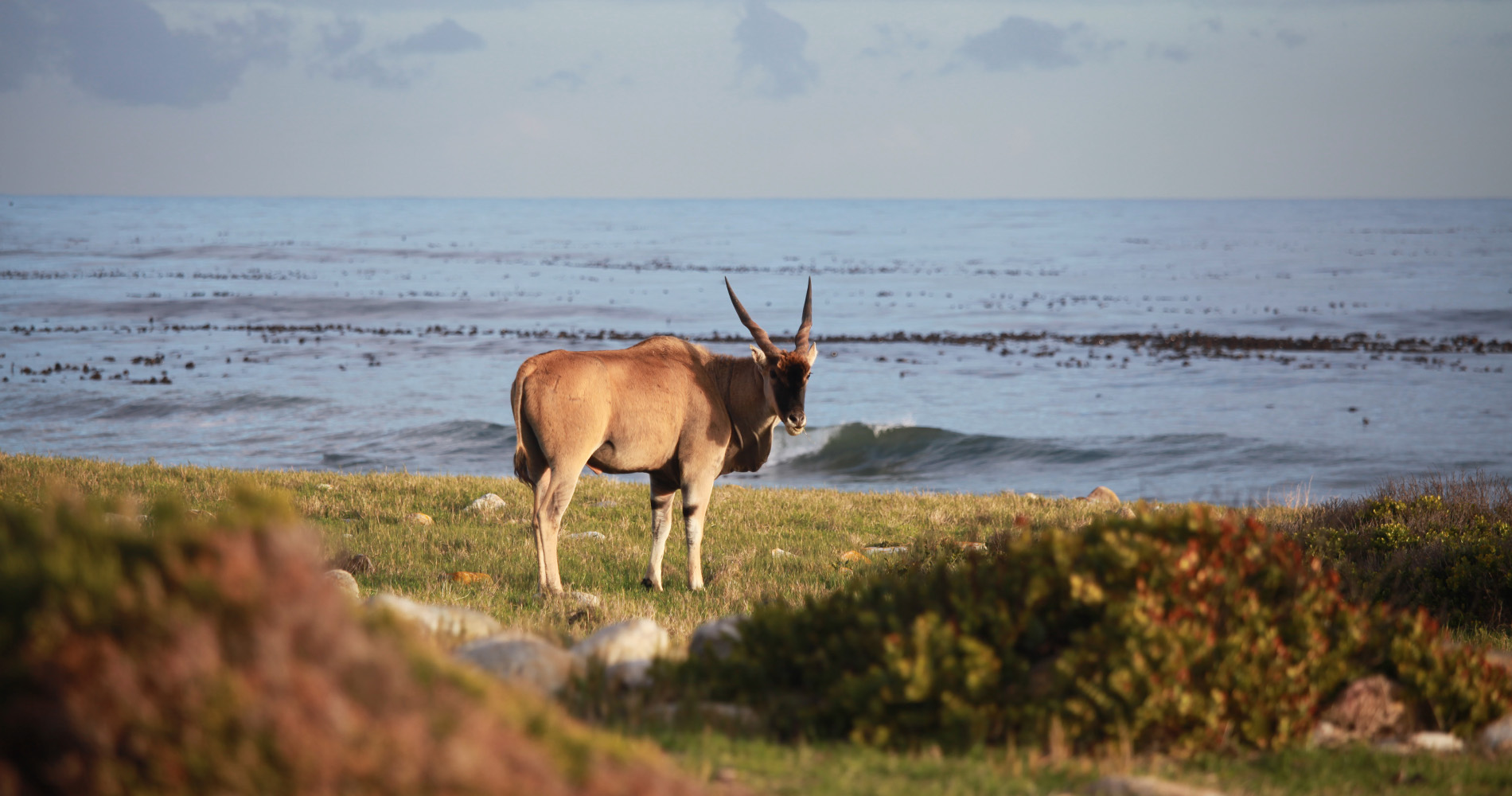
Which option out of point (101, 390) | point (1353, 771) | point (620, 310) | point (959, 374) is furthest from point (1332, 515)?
point (620, 310)

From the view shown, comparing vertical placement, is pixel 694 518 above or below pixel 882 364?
below

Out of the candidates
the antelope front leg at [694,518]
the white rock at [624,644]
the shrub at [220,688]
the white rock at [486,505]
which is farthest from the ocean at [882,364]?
the shrub at [220,688]

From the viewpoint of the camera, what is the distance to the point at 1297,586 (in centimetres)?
709

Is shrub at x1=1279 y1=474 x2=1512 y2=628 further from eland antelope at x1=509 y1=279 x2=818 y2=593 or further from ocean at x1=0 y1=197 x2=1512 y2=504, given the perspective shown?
ocean at x1=0 y1=197 x2=1512 y2=504

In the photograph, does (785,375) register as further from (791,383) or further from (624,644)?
(624,644)

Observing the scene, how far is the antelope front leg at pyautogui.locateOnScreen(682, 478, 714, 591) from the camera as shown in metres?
12.5

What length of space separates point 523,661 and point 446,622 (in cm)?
99

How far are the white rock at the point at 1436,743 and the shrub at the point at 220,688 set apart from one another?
15.7ft

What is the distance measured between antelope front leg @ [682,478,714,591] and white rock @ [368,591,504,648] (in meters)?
4.71

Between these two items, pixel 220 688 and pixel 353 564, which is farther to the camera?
pixel 353 564

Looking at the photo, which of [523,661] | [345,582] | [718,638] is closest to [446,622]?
[523,661]

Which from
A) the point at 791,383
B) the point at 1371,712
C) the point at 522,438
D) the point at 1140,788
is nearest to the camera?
the point at 1140,788

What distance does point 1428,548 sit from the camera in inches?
491

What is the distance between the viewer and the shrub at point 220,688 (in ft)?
11.5
